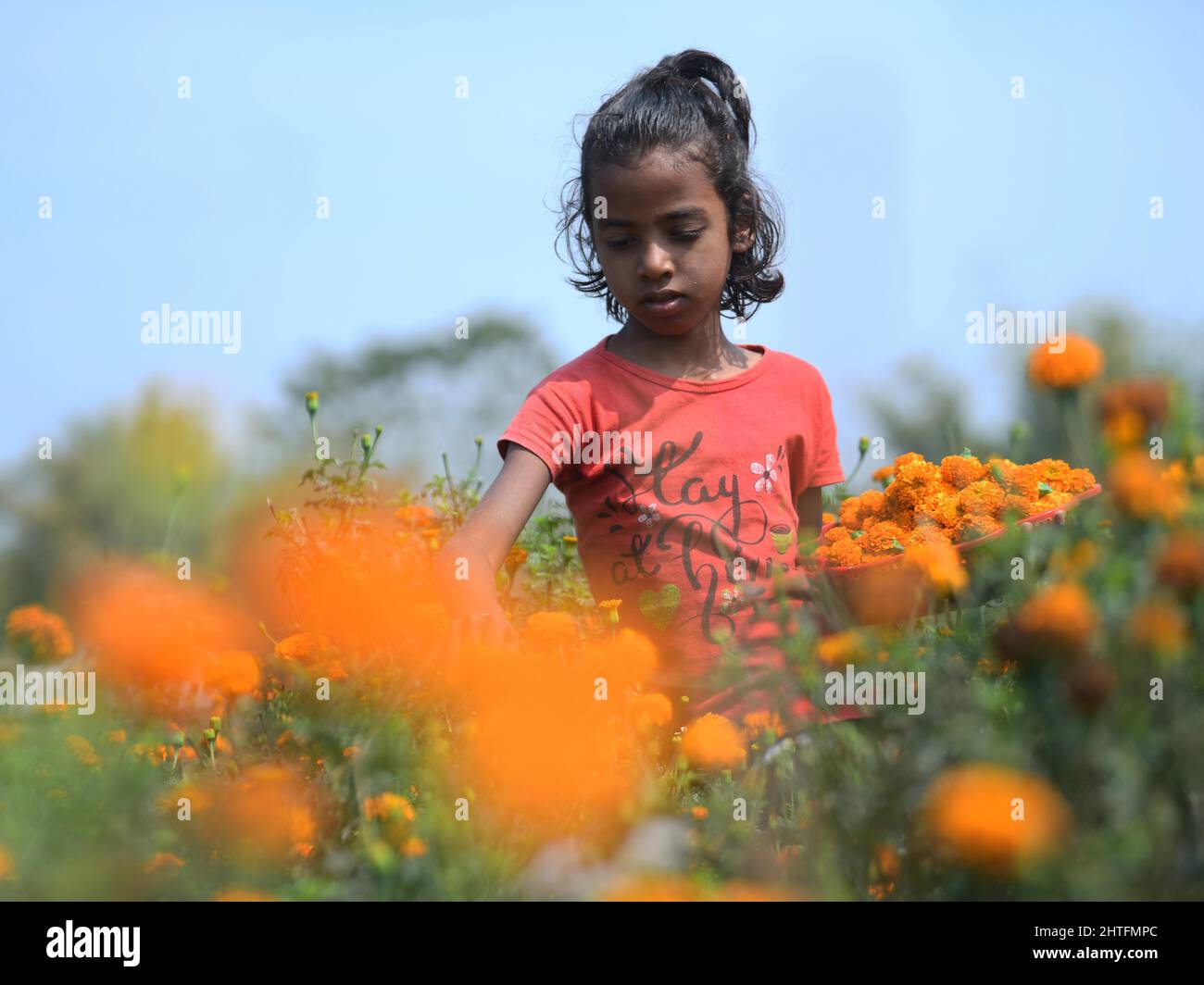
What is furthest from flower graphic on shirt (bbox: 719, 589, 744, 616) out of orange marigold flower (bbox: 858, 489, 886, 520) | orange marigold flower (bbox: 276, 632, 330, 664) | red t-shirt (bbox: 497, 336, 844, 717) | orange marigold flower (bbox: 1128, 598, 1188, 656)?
orange marigold flower (bbox: 1128, 598, 1188, 656)

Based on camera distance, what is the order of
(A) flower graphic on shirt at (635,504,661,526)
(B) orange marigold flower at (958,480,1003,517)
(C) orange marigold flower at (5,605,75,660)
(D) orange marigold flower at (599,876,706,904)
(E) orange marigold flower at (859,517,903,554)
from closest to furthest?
(D) orange marigold flower at (599,876,706,904)
(C) orange marigold flower at (5,605,75,660)
(B) orange marigold flower at (958,480,1003,517)
(E) orange marigold flower at (859,517,903,554)
(A) flower graphic on shirt at (635,504,661,526)

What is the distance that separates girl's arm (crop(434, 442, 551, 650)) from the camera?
2.02 m

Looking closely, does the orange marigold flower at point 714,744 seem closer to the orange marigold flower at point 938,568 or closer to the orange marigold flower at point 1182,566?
the orange marigold flower at point 938,568

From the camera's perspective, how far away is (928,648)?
4.91 feet

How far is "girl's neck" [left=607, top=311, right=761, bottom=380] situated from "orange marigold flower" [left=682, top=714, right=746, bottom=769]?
4.58 feet

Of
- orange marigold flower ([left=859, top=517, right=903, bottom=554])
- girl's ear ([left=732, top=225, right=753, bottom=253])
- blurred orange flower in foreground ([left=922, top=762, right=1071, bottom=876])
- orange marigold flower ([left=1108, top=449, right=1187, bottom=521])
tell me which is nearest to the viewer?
blurred orange flower in foreground ([left=922, top=762, right=1071, bottom=876])

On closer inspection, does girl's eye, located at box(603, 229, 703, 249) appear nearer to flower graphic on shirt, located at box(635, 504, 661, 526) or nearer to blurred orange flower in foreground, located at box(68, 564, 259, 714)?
flower graphic on shirt, located at box(635, 504, 661, 526)

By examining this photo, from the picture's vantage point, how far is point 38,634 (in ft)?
7.38

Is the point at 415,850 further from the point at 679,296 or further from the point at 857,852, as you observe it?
Answer: the point at 679,296

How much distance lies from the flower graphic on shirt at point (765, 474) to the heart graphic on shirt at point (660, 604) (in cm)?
34

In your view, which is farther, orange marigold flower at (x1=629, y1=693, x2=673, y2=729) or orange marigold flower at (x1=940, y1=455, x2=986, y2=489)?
orange marigold flower at (x1=940, y1=455, x2=986, y2=489)

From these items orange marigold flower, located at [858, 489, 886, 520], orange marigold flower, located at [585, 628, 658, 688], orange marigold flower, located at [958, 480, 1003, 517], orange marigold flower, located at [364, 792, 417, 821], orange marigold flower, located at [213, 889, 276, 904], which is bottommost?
orange marigold flower, located at [213, 889, 276, 904]

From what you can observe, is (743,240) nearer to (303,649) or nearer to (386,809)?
(303,649)
